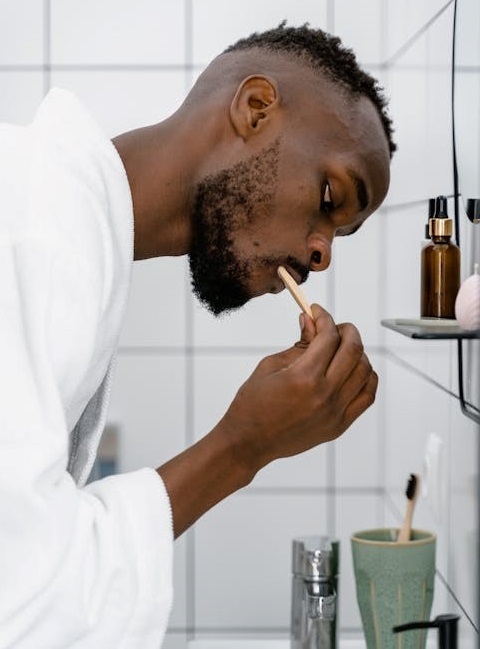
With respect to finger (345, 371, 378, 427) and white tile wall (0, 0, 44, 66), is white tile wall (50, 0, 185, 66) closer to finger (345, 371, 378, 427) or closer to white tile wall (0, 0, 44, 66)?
white tile wall (0, 0, 44, 66)

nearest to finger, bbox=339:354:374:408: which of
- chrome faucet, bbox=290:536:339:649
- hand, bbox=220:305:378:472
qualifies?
hand, bbox=220:305:378:472

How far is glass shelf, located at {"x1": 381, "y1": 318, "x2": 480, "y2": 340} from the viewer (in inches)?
33.9

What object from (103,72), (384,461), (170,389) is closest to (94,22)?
(103,72)

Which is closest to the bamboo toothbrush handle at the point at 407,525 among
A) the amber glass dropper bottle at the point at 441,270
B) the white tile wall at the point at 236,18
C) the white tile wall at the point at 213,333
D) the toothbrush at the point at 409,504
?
the toothbrush at the point at 409,504

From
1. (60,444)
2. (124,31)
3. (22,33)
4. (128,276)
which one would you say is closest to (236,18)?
(124,31)

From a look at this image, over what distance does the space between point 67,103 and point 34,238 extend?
0.77 feet

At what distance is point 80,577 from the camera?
857 mm

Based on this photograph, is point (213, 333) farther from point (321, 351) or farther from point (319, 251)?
point (321, 351)

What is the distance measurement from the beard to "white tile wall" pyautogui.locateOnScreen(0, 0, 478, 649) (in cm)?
62

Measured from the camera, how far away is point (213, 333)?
6.06 feet

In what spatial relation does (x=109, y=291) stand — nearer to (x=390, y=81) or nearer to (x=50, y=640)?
(x=50, y=640)

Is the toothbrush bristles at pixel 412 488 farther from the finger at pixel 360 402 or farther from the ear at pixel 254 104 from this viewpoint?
the ear at pixel 254 104

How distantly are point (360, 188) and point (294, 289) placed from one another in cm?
14

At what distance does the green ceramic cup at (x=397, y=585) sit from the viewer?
46.2 inches
